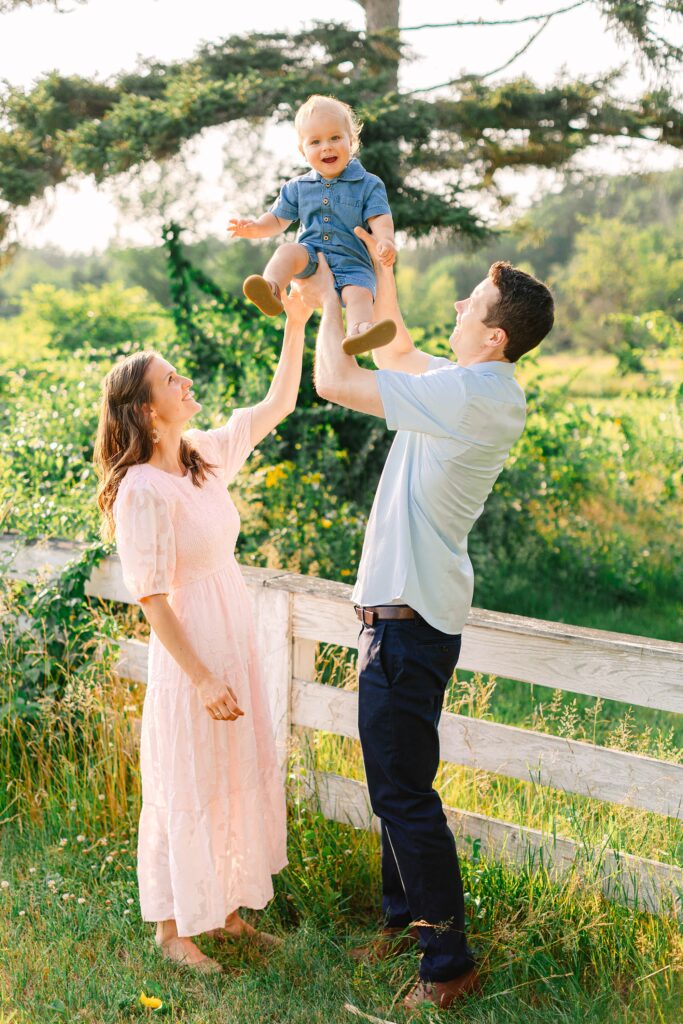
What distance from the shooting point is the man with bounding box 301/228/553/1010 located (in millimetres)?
2477

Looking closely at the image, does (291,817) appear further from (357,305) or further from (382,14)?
(382,14)

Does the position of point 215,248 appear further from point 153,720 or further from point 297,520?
point 153,720

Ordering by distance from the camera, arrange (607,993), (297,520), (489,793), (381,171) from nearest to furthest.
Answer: (607,993) → (489,793) → (297,520) → (381,171)

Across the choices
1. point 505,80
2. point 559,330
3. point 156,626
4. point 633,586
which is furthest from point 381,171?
point 559,330

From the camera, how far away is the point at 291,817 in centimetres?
339

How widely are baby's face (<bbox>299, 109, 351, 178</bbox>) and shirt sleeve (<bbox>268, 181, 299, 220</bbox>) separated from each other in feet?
0.37

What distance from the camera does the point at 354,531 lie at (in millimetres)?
5945

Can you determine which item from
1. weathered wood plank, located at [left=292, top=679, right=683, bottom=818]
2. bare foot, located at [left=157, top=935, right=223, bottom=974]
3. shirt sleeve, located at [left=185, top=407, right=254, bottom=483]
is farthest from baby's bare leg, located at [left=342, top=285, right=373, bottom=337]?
bare foot, located at [left=157, top=935, right=223, bottom=974]

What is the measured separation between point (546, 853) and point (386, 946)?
581 mm

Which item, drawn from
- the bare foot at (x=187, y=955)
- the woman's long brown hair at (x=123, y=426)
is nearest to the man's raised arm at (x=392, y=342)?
the woman's long brown hair at (x=123, y=426)

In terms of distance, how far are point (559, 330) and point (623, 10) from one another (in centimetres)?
3855

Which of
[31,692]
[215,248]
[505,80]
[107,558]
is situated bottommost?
[31,692]

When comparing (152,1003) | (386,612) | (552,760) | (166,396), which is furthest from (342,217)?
(152,1003)

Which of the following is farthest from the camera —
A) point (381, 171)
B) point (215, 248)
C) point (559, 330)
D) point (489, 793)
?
point (559, 330)
